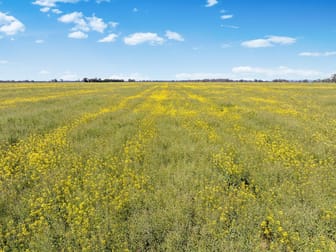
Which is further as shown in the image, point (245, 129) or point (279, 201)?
point (245, 129)

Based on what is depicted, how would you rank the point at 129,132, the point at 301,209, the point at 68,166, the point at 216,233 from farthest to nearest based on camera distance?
the point at 129,132 → the point at 68,166 → the point at 301,209 → the point at 216,233

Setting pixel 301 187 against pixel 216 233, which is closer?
pixel 216 233

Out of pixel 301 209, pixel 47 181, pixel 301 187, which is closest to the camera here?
pixel 301 209

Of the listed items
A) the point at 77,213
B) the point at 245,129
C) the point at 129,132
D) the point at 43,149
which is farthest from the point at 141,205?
the point at 245,129

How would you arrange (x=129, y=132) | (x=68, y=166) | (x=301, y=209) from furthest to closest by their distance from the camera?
(x=129, y=132) → (x=68, y=166) → (x=301, y=209)

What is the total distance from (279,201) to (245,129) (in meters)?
5.97

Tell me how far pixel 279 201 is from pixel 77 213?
369cm

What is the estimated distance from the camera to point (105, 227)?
3396 mm

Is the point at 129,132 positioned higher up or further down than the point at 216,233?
higher up

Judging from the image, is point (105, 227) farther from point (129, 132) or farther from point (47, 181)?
point (129, 132)

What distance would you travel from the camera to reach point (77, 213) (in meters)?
3.82

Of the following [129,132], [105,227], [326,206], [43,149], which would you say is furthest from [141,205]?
[129,132]

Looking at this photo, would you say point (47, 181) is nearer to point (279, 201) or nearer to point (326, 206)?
point (279, 201)

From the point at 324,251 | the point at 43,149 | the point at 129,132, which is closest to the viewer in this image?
the point at 324,251
